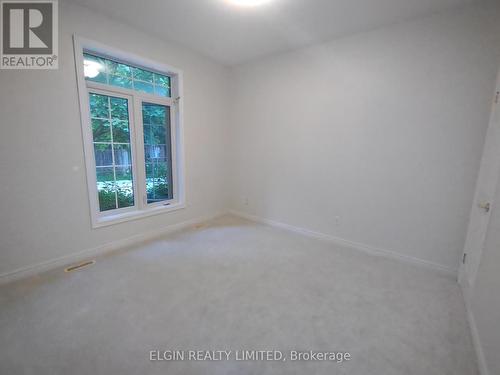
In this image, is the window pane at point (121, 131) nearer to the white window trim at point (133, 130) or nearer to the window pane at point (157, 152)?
the white window trim at point (133, 130)

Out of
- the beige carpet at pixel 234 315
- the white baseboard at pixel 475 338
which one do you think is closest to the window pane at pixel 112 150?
the beige carpet at pixel 234 315

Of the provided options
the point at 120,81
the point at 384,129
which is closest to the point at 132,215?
Answer: the point at 120,81

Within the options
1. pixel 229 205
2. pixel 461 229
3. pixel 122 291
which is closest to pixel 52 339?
pixel 122 291

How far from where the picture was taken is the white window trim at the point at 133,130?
2377mm

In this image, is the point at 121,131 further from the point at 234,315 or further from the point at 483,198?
the point at 483,198

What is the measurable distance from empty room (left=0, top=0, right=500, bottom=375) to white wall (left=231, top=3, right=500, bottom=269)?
0.06 feet

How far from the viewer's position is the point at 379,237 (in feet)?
9.02

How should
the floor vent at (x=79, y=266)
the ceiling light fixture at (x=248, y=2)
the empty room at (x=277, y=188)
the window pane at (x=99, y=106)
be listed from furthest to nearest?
the window pane at (x=99, y=106) < the floor vent at (x=79, y=266) < the ceiling light fixture at (x=248, y=2) < the empty room at (x=277, y=188)

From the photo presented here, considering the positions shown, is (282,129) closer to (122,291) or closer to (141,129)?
(141,129)

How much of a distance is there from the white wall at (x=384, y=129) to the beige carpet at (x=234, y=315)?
0.56 metres

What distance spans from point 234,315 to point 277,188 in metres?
2.21

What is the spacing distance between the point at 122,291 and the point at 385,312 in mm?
2244

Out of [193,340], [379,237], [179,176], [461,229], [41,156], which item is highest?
[41,156]

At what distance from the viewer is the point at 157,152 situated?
3.32 meters
